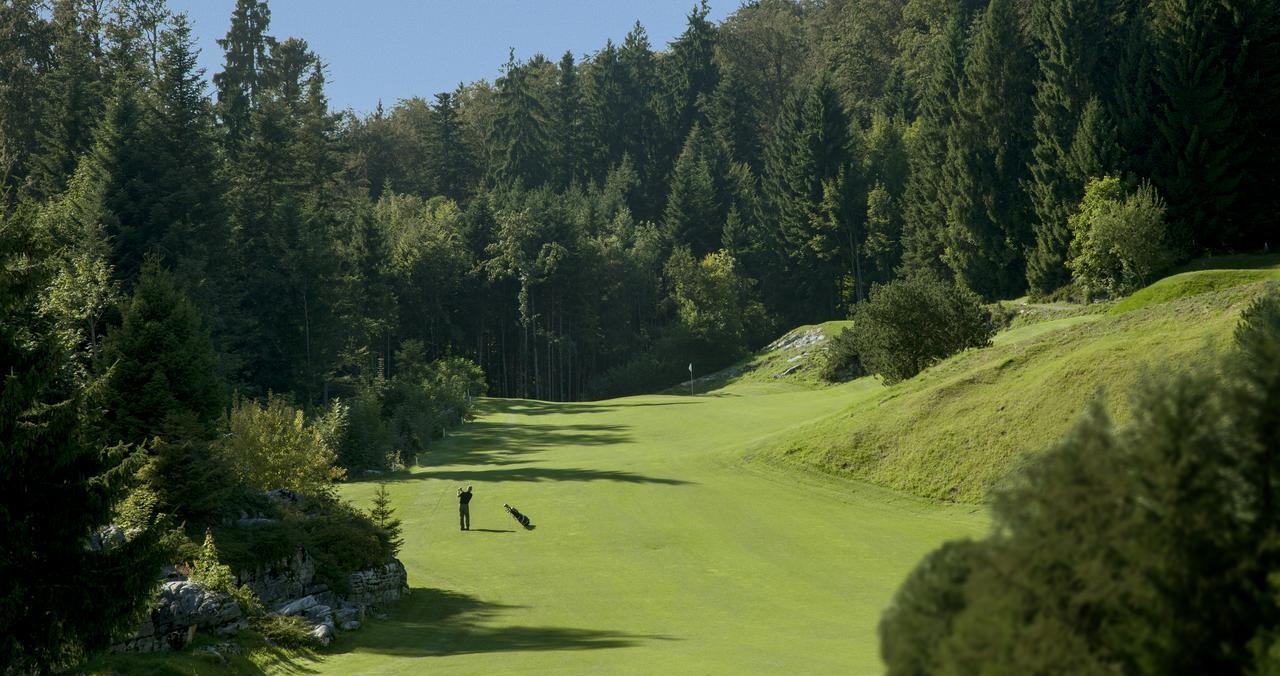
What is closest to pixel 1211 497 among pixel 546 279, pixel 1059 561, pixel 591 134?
pixel 1059 561

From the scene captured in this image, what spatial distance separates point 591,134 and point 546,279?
43.9 meters

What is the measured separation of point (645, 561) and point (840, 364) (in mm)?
44076

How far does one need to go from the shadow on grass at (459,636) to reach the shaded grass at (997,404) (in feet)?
52.5

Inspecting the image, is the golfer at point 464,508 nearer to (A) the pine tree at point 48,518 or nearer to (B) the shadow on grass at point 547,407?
(A) the pine tree at point 48,518

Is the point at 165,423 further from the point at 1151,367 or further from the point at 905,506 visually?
the point at 1151,367

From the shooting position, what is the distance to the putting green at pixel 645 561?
18797 mm

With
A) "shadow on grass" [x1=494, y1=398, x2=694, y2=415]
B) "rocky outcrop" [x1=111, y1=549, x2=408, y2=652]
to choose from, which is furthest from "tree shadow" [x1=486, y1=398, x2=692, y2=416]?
"rocky outcrop" [x1=111, y1=549, x2=408, y2=652]

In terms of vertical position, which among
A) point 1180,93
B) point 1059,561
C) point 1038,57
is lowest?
point 1059,561

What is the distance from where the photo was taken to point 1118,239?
200ft

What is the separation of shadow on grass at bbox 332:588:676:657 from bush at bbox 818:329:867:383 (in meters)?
46.7

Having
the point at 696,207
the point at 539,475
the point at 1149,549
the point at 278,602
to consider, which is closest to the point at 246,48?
the point at 696,207

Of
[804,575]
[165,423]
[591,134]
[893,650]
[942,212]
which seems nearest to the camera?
[893,650]

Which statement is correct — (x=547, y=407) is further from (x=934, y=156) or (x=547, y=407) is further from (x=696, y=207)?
(x=696, y=207)

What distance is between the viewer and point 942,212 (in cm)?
8550
